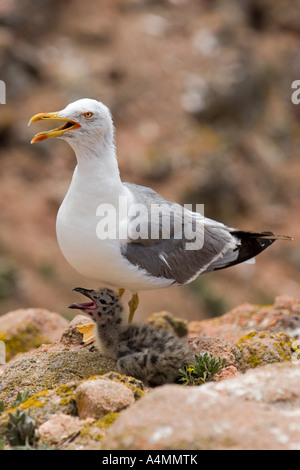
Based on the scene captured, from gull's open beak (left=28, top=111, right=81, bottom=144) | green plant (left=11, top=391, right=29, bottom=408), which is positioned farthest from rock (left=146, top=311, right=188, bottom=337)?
green plant (left=11, top=391, right=29, bottom=408)

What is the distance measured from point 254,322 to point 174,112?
567 inches

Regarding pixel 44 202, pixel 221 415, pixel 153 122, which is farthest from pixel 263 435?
pixel 153 122

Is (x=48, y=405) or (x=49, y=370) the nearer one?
(x=48, y=405)

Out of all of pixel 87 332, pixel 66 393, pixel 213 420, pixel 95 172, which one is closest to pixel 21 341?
pixel 87 332

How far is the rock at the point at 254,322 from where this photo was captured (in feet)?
24.7

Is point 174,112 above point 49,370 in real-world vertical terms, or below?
above

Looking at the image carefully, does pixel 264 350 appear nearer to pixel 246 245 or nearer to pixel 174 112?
pixel 246 245

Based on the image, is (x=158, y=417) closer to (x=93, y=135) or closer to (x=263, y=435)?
(x=263, y=435)

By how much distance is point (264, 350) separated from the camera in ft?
19.7

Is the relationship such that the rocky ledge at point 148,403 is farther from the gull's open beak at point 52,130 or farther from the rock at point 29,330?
the gull's open beak at point 52,130

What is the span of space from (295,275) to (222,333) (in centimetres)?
1217

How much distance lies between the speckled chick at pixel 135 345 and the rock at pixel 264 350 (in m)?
0.60

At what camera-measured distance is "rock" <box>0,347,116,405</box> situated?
5371 mm

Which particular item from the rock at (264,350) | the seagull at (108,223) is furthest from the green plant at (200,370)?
the seagull at (108,223)
